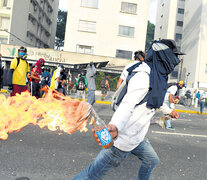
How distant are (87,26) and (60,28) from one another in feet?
84.4

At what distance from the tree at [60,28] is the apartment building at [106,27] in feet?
78.8

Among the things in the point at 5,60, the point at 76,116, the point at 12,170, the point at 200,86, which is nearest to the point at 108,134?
the point at 76,116

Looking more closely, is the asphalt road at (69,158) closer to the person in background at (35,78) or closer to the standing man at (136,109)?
the standing man at (136,109)

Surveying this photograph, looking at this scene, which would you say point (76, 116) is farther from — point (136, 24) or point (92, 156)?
point (136, 24)

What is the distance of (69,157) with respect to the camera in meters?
3.80

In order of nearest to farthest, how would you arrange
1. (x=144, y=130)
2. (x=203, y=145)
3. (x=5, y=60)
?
(x=144, y=130), (x=203, y=145), (x=5, y=60)

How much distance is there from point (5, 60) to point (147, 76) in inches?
1030

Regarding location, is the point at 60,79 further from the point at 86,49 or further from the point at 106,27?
the point at 106,27

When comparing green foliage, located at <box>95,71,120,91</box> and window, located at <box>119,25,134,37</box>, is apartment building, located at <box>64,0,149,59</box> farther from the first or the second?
green foliage, located at <box>95,71,120,91</box>

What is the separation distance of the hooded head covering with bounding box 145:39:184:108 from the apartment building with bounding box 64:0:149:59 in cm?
2466

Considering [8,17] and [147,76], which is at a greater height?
[8,17]

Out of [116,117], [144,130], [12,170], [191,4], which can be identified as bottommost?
[12,170]

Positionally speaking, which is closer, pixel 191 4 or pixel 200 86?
pixel 200 86

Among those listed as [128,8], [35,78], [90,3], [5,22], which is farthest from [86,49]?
[35,78]
